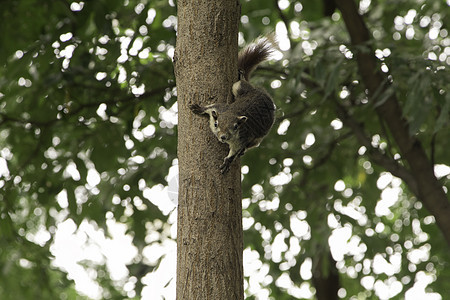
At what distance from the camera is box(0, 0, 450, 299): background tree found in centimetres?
392

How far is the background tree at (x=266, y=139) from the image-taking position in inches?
154

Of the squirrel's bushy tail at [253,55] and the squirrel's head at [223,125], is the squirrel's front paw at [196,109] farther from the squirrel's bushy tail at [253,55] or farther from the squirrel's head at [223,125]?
the squirrel's bushy tail at [253,55]

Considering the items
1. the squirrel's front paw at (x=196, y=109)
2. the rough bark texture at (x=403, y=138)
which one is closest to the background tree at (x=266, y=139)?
the rough bark texture at (x=403, y=138)

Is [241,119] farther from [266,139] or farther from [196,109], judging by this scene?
[266,139]

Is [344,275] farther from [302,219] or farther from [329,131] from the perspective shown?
[329,131]

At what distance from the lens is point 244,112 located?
255 centimetres

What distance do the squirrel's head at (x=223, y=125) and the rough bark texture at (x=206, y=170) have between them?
4cm

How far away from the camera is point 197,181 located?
2234mm

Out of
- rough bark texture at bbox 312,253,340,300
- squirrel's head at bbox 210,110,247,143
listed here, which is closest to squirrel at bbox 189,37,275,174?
squirrel's head at bbox 210,110,247,143

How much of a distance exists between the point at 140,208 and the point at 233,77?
2.30 m

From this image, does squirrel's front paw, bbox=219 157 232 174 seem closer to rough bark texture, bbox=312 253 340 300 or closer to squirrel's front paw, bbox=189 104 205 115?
squirrel's front paw, bbox=189 104 205 115

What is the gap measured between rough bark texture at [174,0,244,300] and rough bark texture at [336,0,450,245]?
6.04 feet

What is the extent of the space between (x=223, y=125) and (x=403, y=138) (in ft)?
7.77

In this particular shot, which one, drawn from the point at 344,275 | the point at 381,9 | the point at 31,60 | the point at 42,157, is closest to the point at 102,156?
the point at 42,157
